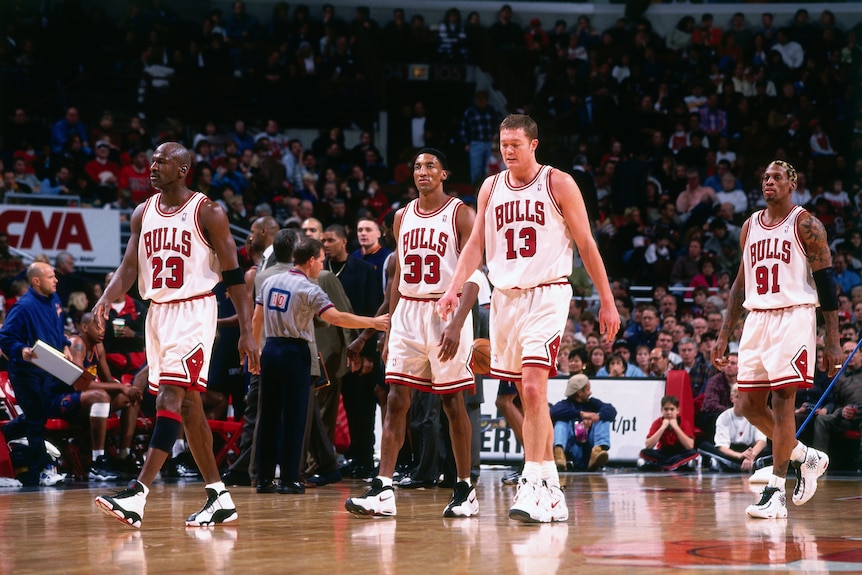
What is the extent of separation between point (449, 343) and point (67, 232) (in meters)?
9.95

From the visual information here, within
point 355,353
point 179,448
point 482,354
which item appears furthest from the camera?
point 179,448

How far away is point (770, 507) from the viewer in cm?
677

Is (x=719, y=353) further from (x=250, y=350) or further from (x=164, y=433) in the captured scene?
(x=164, y=433)

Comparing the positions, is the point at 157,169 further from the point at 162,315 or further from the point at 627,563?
the point at 627,563

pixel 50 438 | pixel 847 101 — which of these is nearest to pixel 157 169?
pixel 50 438

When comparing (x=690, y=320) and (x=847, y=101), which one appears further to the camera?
(x=847, y=101)

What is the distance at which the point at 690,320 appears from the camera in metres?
15.2

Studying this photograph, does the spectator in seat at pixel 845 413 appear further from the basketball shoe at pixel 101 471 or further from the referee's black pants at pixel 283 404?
the basketball shoe at pixel 101 471

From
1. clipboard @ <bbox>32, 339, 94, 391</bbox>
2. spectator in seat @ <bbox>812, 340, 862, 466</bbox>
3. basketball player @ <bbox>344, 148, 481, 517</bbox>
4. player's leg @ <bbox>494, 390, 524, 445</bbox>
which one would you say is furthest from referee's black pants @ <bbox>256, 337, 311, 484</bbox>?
spectator in seat @ <bbox>812, 340, 862, 466</bbox>

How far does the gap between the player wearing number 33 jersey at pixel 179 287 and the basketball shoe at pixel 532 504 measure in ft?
6.30

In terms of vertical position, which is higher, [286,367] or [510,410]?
[286,367]

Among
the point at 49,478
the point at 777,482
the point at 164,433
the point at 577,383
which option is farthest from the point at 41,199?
the point at 777,482

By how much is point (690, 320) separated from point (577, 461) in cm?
393

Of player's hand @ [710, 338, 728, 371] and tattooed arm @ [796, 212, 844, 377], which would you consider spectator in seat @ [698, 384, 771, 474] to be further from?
tattooed arm @ [796, 212, 844, 377]
